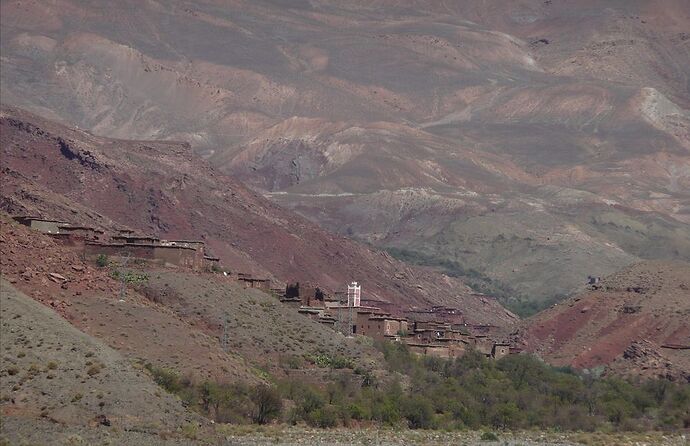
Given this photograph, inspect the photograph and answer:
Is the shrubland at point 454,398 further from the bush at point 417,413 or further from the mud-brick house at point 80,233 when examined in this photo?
the mud-brick house at point 80,233

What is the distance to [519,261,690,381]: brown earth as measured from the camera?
113000 mm

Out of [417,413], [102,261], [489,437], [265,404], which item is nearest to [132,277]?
[102,261]

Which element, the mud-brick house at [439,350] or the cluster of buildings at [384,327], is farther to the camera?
the mud-brick house at [439,350]

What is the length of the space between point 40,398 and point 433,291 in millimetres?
154670

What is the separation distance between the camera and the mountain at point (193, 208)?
157 metres

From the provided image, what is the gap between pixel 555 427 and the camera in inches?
3332

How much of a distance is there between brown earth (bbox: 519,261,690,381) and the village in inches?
157

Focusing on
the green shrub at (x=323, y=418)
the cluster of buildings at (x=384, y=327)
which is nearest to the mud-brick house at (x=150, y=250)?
the green shrub at (x=323, y=418)

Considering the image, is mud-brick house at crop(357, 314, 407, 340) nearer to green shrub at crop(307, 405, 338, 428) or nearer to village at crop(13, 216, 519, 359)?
village at crop(13, 216, 519, 359)

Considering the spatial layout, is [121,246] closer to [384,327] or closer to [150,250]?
[150,250]

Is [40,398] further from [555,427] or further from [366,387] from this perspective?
[555,427]

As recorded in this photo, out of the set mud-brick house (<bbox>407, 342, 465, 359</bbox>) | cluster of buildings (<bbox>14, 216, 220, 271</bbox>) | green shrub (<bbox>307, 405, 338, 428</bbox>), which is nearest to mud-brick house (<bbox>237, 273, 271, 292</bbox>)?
cluster of buildings (<bbox>14, 216, 220, 271</bbox>)

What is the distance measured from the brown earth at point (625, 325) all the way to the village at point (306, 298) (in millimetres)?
3997

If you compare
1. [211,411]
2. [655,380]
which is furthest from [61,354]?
[655,380]
